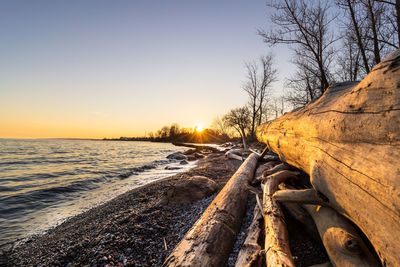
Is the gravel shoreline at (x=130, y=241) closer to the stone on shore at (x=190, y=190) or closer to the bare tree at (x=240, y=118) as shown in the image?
the stone on shore at (x=190, y=190)

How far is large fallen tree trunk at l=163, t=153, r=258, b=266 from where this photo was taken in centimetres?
177

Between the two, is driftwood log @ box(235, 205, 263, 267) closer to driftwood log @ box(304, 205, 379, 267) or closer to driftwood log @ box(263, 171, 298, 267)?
driftwood log @ box(263, 171, 298, 267)

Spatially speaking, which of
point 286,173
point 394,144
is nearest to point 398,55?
point 394,144

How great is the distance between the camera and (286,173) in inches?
135

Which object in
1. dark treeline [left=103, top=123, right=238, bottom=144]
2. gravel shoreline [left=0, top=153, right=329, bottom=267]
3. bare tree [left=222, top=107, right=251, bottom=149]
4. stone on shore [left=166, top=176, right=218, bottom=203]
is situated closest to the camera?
gravel shoreline [left=0, top=153, right=329, bottom=267]

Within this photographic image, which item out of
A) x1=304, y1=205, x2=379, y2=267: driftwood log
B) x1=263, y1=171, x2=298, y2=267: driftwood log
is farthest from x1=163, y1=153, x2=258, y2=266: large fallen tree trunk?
x1=304, y1=205, x2=379, y2=267: driftwood log

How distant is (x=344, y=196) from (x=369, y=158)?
424 millimetres

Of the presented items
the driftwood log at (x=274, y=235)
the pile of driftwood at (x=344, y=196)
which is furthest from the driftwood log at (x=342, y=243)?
the driftwood log at (x=274, y=235)

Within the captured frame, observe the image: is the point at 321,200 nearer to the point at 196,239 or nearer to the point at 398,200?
the point at 398,200

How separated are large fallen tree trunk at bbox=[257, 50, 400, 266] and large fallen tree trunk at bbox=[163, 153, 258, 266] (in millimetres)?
1275

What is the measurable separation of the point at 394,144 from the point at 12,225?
7.14m

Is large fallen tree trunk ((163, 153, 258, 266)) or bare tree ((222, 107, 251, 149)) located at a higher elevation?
bare tree ((222, 107, 251, 149))

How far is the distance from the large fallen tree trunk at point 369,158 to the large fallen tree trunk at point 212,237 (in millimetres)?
1275

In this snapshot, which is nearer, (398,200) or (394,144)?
(398,200)
